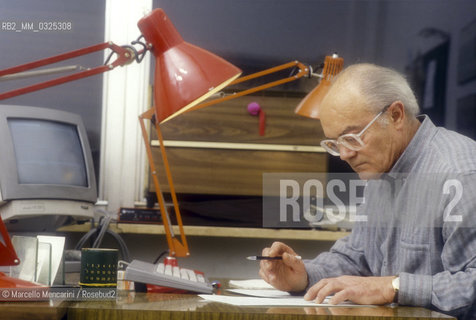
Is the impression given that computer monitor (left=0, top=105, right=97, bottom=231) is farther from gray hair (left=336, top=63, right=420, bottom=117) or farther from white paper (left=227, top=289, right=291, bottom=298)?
gray hair (left=336, top=63, right=420, bottom=117)

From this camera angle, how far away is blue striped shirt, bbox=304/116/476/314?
3.93 ft

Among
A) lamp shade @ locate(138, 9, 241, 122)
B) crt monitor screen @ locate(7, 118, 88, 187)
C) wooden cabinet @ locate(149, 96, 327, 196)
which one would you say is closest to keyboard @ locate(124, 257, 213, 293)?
lamp shade @ locate(138, 9, 241, 122)

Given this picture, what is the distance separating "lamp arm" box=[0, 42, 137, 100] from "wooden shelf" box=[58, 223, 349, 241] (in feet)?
3.59

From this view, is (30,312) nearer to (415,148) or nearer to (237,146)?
(415,148)

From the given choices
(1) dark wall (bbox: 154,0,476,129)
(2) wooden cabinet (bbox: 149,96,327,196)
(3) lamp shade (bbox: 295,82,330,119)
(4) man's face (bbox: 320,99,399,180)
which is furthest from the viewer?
(1) dark wall (bbox: 154,0,476,129)

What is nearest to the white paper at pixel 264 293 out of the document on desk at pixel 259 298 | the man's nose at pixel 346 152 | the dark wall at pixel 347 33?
the document on desk at pixel 259 298

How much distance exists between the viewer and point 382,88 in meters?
1.57

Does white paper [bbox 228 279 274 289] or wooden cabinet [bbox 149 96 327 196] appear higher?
wooden cabinet [bbox 149 96 327 196]

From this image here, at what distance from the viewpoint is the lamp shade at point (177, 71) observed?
1.29 m

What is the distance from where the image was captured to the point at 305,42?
2727 millimetres

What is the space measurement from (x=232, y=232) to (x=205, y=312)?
1331 millimetres

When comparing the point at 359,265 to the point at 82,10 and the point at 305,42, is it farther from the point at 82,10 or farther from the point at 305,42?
the point at 82,10

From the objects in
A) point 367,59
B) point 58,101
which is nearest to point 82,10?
point 58,101

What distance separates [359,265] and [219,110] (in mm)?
952
